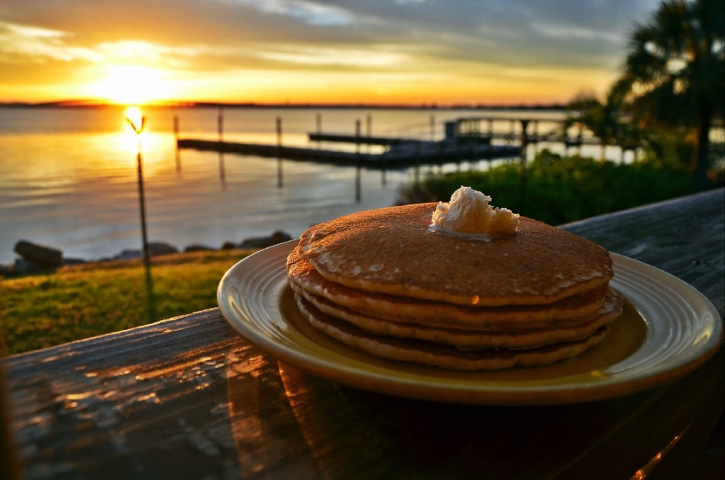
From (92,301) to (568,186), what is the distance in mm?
7800

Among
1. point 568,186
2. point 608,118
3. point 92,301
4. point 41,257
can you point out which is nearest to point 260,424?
point 92,301

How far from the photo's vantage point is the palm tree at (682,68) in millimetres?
11820

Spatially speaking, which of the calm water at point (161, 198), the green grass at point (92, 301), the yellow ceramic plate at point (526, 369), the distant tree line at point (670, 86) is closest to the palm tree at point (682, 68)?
the distant tree line at point (670, 86)

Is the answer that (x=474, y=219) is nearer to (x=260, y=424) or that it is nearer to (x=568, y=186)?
(x=260, y=424)

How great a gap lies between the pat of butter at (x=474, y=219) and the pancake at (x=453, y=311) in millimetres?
209

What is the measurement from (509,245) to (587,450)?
392 millimetres

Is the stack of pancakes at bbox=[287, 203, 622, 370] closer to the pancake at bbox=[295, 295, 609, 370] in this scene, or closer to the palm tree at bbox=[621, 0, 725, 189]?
the pancake at bbox=[295, 295, 609, 370]

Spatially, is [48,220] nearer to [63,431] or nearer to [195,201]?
[195,201]

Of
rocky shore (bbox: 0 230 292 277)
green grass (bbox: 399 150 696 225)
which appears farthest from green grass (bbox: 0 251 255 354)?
green grass (bbox: 399 150 696 225)

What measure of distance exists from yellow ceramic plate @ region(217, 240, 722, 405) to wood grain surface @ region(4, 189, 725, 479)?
0.07 meters

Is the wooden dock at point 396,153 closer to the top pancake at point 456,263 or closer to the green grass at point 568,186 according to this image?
the green grass at point 568,186

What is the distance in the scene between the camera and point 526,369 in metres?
0.90

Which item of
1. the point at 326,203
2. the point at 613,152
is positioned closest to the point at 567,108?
the point at 326,203

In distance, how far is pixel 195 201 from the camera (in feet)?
53.7
